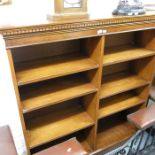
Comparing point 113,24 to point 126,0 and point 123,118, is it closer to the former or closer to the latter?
point 126,0

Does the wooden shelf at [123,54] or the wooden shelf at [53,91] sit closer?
the wooden shelf at [53,91]

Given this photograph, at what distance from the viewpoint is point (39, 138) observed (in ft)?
4.73

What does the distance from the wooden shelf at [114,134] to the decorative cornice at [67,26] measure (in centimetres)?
125

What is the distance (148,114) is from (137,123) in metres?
0.15

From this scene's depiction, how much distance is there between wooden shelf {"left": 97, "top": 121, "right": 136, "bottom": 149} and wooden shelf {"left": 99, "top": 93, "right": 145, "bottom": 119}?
0.36m

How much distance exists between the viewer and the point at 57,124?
5.20ft

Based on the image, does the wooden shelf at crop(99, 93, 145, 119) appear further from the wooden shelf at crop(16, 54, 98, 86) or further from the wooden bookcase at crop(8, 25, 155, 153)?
the wooden shelf at crop(16, 54, 98, 86)

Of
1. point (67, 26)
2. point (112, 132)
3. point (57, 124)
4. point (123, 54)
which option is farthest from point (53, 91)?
point (112, 132)

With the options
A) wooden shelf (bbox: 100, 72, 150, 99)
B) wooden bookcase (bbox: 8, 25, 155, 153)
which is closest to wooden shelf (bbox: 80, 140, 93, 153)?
wooden bookcase (bbox: 8, 25, 155, 153)

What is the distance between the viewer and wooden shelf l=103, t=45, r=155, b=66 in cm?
147

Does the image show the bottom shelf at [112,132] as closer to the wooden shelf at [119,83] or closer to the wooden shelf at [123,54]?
the wooden shelf at [119,83]

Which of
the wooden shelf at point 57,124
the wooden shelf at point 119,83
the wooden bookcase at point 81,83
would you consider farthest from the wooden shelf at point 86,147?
the wooden shelf at point 119,83

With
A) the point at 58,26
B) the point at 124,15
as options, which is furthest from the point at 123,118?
the point at 58,26

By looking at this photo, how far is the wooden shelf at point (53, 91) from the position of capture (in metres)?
1.29
